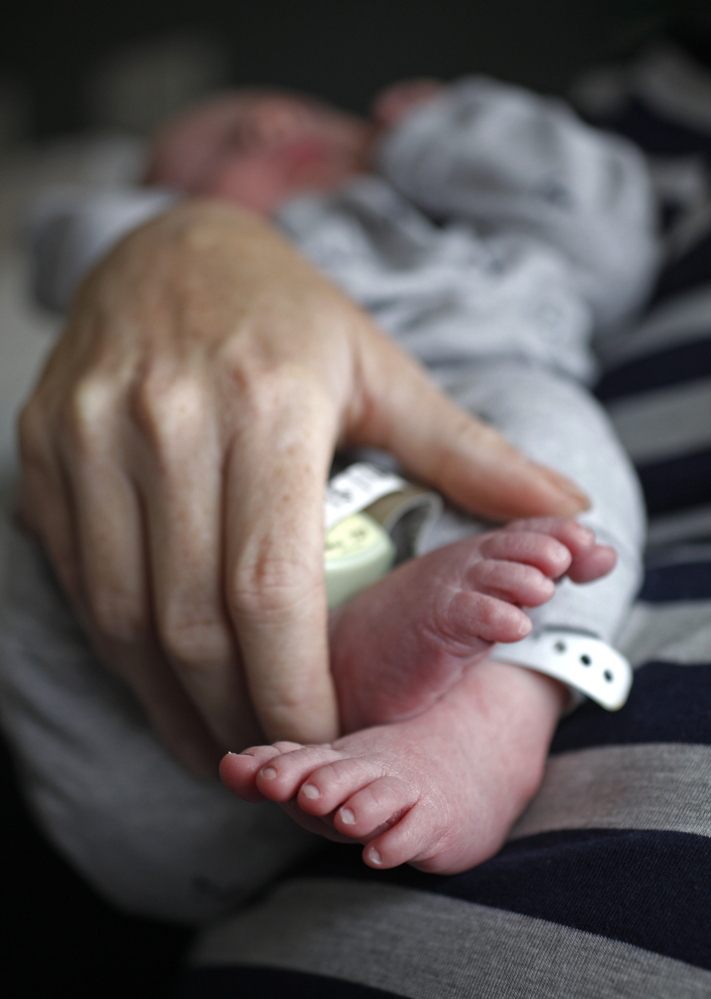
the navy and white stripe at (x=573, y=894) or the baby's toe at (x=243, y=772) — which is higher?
the baby's toe at (x=243, y=772)

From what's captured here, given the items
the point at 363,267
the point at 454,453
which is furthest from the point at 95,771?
the point at 363,267

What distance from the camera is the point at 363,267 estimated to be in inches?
34.8

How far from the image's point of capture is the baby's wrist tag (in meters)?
0.52

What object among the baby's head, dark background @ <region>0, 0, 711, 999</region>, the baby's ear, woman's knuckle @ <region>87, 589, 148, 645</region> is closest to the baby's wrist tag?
woman's knuckle @ <region>87, 589, 148, 645</region>

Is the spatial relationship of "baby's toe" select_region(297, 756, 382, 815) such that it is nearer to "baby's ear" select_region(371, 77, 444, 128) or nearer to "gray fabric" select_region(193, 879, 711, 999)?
"gray fabric" select_region(193, 879, 711, 999)

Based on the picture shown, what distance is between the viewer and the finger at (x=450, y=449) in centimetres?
52

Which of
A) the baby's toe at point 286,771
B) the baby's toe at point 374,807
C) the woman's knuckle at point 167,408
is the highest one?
the woman's knuckle at point 167,408

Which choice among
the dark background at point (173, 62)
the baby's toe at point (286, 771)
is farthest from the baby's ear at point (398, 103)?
the baby's toe at point (286, 771)

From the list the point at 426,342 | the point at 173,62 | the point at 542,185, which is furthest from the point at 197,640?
the point at 173,62

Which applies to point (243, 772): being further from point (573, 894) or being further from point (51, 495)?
point (51, 495)

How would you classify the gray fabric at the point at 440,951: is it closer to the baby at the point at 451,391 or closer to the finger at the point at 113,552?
the baby at the point at 451,391

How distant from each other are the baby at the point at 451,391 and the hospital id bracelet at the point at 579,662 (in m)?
0.01

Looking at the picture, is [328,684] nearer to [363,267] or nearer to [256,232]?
[256,232]

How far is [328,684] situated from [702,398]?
1.71ft
